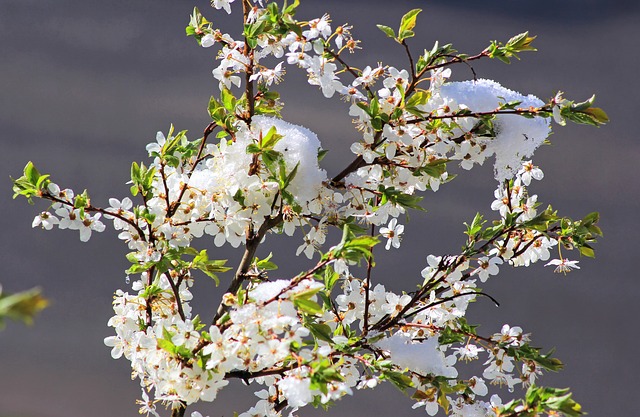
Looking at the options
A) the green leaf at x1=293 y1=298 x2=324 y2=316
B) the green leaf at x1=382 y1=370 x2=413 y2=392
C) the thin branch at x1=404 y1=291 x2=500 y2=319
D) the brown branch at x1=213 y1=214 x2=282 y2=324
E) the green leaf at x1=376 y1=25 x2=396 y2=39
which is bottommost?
the green leaf at x1=382 y1=370 x2=413 y2=392

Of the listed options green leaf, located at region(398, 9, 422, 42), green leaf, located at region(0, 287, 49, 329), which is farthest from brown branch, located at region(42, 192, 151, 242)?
green leaf, located at region(0, 287, 49, 329)

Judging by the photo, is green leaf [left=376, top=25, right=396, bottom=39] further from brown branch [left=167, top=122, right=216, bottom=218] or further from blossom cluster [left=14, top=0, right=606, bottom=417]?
brown branch [left=167, top=122, right=216, bottom=218]

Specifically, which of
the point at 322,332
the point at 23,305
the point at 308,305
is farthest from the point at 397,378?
the point at 23,305

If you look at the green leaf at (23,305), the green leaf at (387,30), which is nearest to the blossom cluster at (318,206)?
the green leaf at (387,30)

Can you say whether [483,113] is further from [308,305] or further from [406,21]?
[308,305]

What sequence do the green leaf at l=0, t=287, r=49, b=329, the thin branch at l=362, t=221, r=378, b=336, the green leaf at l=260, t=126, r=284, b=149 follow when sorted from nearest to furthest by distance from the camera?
the green leaf at l=0, t=287, r=49, b=329
the green leaf at l=260, t=126, r=284, b=149
the thin branch at l=362, t=221, r=378, b=336

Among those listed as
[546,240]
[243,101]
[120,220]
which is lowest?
[546,240]

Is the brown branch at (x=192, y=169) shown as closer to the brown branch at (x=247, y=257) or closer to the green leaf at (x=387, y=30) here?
the brown branch at (x=247, y=257)

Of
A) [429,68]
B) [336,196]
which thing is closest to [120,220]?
[336,196]

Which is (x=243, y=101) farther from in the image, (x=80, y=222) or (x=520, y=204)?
(x=520, y=204)

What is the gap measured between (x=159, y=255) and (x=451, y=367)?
0.76 metres

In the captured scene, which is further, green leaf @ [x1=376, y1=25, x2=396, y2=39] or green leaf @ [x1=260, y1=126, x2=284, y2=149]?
green leaf @ [x1=376, y1=25, x2=396, y2=39]

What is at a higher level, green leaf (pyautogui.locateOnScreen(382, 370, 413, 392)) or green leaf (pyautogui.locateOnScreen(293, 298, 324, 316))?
green leaf (pyautogui.locateOnScreen(293, 298, 324, 316))

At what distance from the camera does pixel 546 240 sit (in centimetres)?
194
